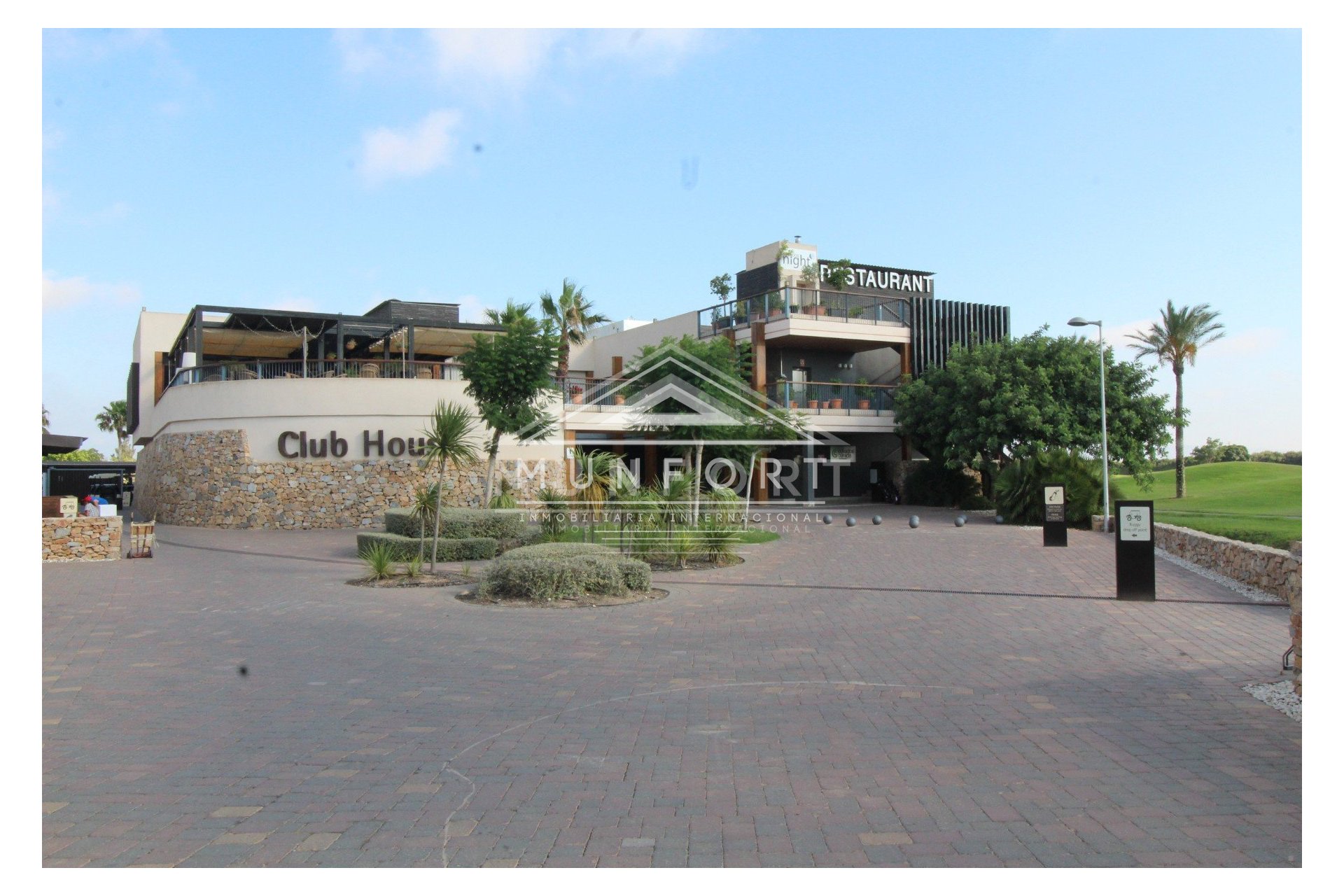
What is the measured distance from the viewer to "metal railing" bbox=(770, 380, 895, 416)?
3306 centimetres

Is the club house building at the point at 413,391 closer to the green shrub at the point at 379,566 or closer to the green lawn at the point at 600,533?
the green lawn at the point at 600,533

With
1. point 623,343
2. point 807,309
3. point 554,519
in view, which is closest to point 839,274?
point 807,309

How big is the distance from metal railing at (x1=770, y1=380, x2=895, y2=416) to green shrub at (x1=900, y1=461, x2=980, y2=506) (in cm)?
296

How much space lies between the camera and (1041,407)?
103ft

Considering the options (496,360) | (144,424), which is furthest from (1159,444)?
(144,424)

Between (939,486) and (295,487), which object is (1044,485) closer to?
(939,486)

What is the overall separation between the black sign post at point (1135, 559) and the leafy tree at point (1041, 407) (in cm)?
1854

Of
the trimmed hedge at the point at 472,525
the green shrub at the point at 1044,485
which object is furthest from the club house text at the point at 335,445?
the green shrub at the point at 1044,485

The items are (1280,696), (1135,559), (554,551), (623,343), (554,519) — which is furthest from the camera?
(623,343)

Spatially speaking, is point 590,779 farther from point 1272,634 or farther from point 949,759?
point 1272,634

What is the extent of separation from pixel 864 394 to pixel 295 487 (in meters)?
20.1

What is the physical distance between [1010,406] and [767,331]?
8798mm

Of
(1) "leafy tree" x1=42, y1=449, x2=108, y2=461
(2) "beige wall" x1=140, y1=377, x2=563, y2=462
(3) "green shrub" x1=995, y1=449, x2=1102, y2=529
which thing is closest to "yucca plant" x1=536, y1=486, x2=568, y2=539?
(2) "beige wall" x1=140, y1=377, x2=563, y2=462

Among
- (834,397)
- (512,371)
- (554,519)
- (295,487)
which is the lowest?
(554,519)
